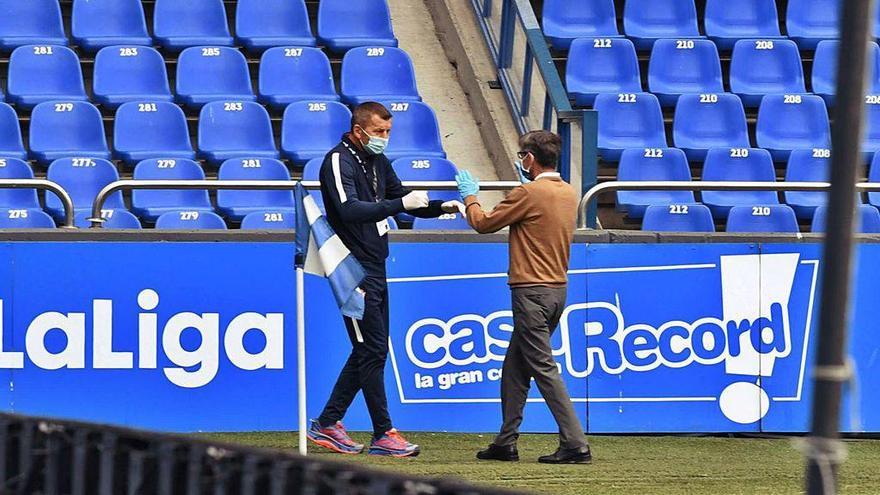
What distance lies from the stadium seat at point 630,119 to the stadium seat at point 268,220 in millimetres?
3062

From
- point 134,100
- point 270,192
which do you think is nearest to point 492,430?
point 270,192

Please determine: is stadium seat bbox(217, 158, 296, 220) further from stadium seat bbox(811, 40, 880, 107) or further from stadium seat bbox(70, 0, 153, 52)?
stadium seat bbox(811, 40, 880, 107)

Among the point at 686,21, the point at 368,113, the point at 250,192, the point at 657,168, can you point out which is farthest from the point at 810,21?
the point at 368,113

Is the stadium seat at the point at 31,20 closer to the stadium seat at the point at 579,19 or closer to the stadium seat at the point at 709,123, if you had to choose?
the stadium seat at the point at 579,19

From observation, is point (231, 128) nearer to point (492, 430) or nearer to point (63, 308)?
point (63, 308)

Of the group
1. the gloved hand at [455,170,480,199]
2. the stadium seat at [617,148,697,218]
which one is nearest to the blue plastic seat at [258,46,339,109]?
the stadium seat at [617,148,697,218]

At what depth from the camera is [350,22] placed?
13.5 metres

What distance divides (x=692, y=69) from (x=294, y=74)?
3.58 m

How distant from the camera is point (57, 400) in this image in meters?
9.64

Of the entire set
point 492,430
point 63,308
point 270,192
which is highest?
point 270,192

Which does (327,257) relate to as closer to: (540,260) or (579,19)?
(540,260)

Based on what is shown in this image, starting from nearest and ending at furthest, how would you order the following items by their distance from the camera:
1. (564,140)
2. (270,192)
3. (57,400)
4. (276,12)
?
(57,400) < (564,140) < (270,192) < (276,12)

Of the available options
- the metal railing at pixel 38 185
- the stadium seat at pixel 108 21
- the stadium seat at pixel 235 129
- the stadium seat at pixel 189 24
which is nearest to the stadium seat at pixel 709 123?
the stadium seat at pixel 235 129

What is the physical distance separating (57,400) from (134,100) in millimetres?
3472
